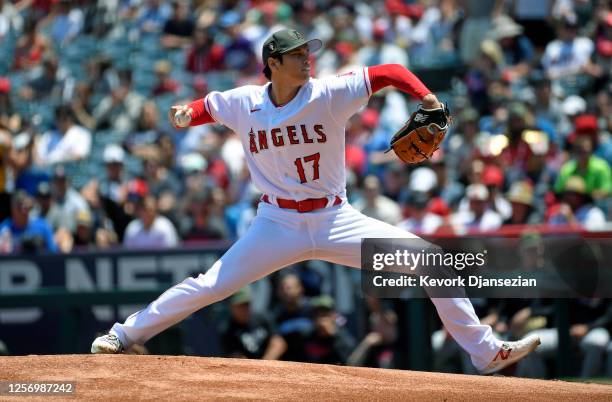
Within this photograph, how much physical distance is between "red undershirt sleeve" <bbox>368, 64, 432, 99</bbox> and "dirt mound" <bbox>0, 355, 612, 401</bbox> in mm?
1586

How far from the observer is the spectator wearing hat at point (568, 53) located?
12.0 metres

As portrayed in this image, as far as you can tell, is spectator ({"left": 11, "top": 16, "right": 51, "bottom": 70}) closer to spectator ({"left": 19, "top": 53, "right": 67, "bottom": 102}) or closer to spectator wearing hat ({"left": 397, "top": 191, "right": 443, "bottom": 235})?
spectator ({"left": 19, "top": 53, "right": 67, "bottom": 102})

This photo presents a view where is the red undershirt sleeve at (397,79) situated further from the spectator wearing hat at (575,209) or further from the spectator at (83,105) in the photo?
the spectator at (83,105)

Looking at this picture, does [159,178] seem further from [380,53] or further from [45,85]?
[45,85]

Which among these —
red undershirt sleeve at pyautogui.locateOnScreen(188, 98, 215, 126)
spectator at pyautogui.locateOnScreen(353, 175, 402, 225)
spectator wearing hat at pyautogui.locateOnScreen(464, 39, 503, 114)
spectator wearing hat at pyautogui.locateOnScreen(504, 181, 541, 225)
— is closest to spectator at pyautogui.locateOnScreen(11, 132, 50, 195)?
spectator at pyautogui.locateOnScreen(353, 175, 402, 225)

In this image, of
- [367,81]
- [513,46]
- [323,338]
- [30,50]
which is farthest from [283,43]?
[30,50]

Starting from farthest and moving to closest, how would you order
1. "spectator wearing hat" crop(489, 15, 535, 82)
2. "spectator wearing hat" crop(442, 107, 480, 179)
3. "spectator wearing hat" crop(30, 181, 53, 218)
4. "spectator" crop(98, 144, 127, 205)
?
"spectator" crop(98, 144, 127, 205) < "spectator wearing hat" crop(489, 15, 535, 82) < "spectator wearing hat" crop(30, 181, 53, 218) < "spectator wearing hat" crop(442, 107, 480, 179)

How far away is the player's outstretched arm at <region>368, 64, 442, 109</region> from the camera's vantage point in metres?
6.23

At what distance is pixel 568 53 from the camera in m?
12.1

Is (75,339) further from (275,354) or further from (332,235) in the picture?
(332,235)

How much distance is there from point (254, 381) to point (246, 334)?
9.98 ft

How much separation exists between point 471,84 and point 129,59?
527 centimetres

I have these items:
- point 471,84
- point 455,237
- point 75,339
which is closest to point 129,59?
point 471,84

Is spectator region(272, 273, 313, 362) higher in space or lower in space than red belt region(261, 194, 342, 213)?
lower
